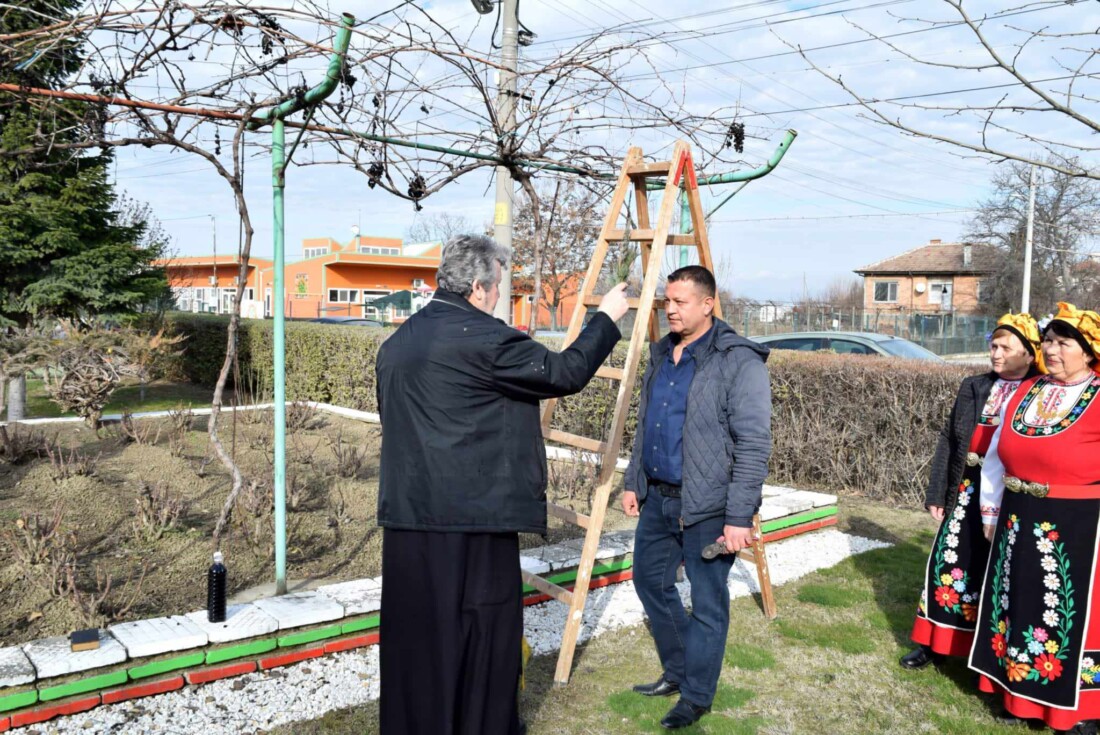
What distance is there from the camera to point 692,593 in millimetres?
3404

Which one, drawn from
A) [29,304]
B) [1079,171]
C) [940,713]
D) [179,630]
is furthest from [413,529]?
[29,304]

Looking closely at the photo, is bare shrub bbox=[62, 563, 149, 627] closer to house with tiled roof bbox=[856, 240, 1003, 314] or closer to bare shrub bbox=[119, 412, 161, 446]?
bare shrub bbox=[119, 412, 161, 446]

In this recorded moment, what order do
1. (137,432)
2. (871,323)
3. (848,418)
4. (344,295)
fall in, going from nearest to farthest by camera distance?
(848,418), (137,432), (871,323), (344,295)

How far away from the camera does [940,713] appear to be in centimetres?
366

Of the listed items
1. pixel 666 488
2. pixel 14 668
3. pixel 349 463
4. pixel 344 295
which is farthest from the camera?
pixel 344 295

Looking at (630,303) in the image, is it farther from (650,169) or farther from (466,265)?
(466,265)

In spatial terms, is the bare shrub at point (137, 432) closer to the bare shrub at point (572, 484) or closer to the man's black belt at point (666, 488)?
the bare shrub at point (572, 484)

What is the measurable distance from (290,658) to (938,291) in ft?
155

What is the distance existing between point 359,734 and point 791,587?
9.84 ft

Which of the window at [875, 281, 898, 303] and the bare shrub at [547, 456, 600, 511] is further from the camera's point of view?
the window at [875, 281, 898, 303]

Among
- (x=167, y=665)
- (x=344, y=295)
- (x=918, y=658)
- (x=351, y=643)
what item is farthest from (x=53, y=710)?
(x=344, y=295)

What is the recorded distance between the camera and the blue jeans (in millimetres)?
3355

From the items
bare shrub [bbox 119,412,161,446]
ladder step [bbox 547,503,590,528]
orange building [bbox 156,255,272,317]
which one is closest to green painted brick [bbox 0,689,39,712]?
ladder step [bbox 547,503,590,528]

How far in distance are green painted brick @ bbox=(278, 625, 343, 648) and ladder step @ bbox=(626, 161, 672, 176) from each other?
99.2 inches
